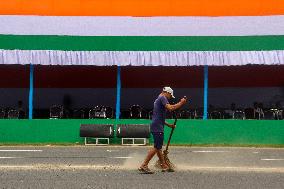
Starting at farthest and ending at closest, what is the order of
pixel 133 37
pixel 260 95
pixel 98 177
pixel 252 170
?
pixel 260 95
pixel 133 37
pixel 252 170
pixel 98 177

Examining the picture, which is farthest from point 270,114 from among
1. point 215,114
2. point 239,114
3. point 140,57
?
point 140,57

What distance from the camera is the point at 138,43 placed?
2419 cm

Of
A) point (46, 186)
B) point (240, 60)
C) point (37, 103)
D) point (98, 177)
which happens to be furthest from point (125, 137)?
point (46, 186)

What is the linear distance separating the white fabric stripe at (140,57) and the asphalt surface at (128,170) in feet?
19.1

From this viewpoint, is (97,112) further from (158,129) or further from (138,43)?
(158,129)

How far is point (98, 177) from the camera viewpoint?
39.1 ft

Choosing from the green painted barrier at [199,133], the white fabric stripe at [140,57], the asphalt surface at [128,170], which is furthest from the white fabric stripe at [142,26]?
the asphalt surface at [128,170]

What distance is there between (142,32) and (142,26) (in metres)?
0.32

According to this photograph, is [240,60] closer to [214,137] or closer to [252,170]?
[214,137]

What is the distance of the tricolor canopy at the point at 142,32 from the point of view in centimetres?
2391

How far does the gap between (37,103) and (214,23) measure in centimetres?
1020

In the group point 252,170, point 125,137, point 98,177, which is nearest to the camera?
point 98,177

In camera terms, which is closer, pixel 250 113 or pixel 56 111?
pixel 250 113

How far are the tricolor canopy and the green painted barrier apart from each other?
2.40 meters
